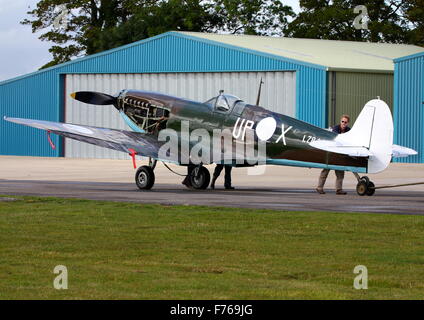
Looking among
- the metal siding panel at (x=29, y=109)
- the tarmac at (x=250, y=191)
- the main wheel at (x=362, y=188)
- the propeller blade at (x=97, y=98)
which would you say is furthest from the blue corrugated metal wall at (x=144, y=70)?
the main wheel at (x=362, y=188)

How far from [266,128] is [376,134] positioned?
282cm

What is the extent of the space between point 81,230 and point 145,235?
1.14 meters

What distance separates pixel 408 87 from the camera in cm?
4297

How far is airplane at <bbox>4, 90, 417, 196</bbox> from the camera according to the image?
21.3 meters

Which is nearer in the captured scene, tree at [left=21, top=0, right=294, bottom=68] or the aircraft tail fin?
the aircraft tail fin

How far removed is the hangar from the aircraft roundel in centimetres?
2100

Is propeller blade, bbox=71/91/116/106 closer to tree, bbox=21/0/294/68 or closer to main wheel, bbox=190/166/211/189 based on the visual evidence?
main wheel, bbox=190/166/211/189

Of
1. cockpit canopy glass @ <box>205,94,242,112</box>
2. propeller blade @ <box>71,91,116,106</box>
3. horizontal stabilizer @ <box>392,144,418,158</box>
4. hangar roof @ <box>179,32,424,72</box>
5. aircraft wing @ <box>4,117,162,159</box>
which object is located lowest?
horizontal stabilizer @ <box>392,144,418,158</box>

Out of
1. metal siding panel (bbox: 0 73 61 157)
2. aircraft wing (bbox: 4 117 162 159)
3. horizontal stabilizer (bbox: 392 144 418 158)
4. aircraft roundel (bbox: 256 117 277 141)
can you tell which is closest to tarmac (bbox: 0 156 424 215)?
horizontal stabilizer (bbox: 392 144 418 158)

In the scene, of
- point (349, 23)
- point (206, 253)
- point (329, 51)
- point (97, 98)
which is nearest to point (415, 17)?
point (349, 23)

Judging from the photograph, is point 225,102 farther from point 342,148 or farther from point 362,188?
point 362,188

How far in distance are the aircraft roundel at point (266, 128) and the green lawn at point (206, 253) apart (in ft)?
16.9

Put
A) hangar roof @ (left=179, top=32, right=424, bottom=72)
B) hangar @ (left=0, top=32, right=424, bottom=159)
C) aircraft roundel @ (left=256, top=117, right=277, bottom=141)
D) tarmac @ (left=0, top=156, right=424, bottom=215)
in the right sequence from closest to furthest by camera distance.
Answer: tarmac @ (left=0, top=156, right=424, bottom=215), aircraft roundel @ (left=256, top=117, right=277, bottom=141), hangar @ (left=0, top=32, right=424, bottom=159), hangar roof @ (left=179, top=32, right=424, bottom=72)
